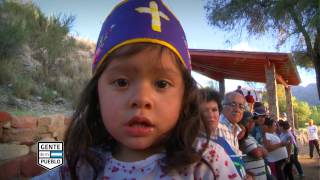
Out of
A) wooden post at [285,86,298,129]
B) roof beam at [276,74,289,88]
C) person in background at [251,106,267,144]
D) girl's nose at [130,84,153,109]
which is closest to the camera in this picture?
girl's nose at [130,84,153,109]

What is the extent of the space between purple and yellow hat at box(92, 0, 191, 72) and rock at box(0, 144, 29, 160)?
3.33m

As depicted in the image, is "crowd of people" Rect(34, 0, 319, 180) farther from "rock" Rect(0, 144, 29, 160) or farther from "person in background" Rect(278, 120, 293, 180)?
"person in background" Rect(278, 120, 293, 180)

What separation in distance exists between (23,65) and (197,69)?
23.3ft

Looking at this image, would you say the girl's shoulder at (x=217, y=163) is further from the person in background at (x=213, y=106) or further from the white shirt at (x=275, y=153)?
the white shirt at (x=275, y=153)

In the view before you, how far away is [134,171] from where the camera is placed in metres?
1.12

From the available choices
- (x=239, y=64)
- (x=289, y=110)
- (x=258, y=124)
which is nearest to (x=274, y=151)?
(x=258, y=124)

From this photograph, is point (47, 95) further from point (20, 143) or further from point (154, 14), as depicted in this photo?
point (154, 14)

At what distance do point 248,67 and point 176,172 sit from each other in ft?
43.9

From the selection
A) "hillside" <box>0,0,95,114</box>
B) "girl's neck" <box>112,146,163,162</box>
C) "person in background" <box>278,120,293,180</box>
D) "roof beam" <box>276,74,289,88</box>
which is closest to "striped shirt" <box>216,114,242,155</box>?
"girl's neck" <box>112,146,163,162</box>

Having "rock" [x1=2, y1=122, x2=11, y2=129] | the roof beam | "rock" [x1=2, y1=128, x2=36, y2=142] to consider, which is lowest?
"rock" [x1=2, y1=128, x2=36, y2=142]

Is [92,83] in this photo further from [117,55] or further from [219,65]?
[219,65]

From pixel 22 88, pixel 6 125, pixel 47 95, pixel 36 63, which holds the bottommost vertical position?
pixel 6 125

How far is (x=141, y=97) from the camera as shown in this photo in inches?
40.9

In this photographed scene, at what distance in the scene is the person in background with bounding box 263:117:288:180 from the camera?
6367mm
